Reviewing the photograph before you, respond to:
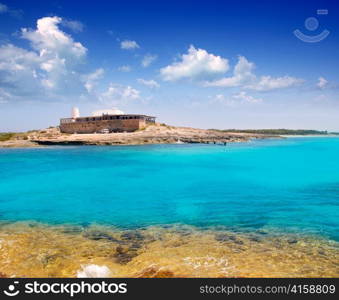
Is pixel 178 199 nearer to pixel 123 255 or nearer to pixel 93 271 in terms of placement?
pixel 123 255

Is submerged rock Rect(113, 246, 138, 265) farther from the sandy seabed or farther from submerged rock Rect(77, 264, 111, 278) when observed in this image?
submerged rock Rect(77, 264, 111, 278)

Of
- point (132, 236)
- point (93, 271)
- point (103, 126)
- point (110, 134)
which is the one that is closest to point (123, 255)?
point (93, 271)

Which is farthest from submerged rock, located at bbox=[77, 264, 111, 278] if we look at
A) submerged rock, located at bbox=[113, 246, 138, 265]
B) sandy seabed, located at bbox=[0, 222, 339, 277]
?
submerged rock, located at bbox=[113, 246, 138, 265]

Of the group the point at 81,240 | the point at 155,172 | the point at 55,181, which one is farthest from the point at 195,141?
the point at 81,240

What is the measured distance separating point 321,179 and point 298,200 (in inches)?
419

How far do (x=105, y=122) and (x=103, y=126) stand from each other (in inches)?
71.8

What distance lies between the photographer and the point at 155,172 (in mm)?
32625

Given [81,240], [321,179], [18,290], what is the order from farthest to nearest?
[321,179]
[81,240]
[18,290]

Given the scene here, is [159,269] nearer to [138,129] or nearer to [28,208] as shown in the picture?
[28,208]

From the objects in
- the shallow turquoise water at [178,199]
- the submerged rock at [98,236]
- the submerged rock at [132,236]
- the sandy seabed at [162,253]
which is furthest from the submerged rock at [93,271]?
the shallow turquoise water at [178,199]

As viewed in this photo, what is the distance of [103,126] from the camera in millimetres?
100938

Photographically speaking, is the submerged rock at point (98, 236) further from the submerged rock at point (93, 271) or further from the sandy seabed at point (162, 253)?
the submerged rock at point (93, 271)

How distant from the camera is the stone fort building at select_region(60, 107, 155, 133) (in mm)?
96750

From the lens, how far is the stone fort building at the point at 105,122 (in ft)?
317
